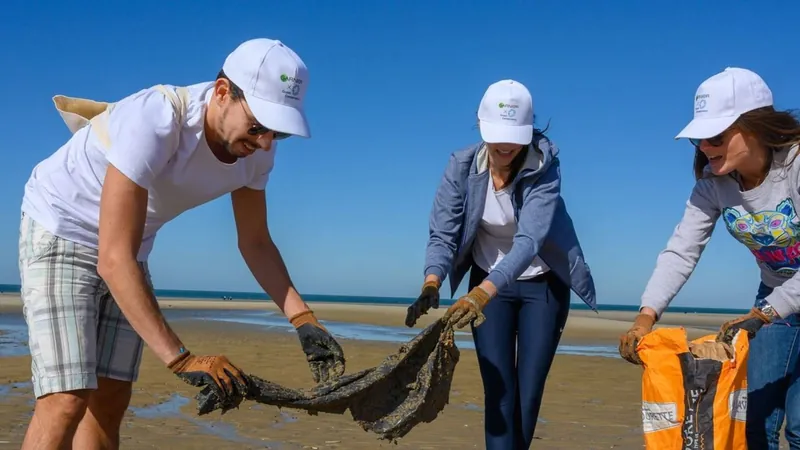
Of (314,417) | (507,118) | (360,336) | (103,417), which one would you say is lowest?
(360,336)

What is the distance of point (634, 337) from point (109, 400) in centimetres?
216

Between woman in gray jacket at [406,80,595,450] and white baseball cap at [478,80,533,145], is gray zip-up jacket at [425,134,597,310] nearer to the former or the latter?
woman in gray jacket at [406,80,595,450]

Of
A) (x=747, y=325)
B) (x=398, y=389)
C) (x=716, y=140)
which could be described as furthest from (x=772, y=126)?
(x=398, y=389)

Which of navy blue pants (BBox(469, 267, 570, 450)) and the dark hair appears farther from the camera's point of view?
navy blue pants (BBox(469, 267, 570, 450))

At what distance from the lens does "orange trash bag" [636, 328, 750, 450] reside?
3312 mm

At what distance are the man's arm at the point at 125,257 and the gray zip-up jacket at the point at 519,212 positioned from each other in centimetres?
163

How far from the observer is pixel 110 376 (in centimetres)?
319

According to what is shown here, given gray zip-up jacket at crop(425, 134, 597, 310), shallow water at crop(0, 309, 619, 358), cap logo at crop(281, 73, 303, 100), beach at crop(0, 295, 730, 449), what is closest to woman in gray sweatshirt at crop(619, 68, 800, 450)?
gray zip-up jacket at crop(425, 134, 597, 310)

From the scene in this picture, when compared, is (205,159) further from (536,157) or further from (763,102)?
(763,102)

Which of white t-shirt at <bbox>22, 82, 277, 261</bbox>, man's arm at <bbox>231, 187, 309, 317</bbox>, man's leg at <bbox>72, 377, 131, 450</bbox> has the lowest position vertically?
man's leg at <bbox>72, 377, 131, 450</bbox>

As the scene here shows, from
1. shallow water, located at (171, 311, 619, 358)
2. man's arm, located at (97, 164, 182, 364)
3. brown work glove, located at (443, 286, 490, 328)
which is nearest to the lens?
man's arm, located at (97, 164, 182, 364)

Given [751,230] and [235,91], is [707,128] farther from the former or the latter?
[235,91]

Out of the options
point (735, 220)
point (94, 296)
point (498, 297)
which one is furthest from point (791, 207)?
point (94, 296)

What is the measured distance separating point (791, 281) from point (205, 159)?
238 cm
